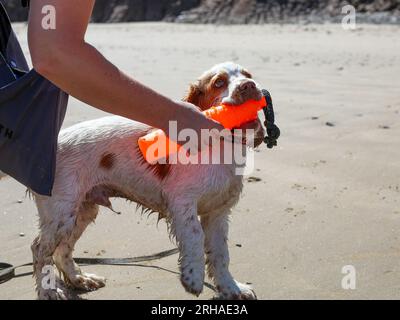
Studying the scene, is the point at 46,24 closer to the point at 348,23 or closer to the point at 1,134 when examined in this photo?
the point at 1,134

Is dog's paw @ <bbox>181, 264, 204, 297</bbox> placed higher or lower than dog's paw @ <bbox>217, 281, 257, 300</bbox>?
higher

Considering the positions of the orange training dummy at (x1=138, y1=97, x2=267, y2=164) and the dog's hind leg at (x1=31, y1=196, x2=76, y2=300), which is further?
the dog's hind leg at (x1=31, y1=196, x2=76, y2=300)

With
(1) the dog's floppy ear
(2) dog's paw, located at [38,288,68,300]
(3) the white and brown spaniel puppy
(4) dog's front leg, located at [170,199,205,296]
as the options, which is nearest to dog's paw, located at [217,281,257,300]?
(3) the white and brown spaniel puppy

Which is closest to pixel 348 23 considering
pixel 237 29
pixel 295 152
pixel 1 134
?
pixel 237 29

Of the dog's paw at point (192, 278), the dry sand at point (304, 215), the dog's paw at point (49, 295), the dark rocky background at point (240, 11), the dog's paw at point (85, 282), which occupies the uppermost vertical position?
the dog's paw at point (192, 278)

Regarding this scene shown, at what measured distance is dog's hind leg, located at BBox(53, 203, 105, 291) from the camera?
390 centimetres

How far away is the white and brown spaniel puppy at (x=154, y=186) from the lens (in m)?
3.53

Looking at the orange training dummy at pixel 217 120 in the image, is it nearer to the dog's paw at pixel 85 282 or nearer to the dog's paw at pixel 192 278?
the dog's paw at pixel 192 278

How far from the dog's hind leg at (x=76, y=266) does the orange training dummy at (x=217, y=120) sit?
0.52 metres

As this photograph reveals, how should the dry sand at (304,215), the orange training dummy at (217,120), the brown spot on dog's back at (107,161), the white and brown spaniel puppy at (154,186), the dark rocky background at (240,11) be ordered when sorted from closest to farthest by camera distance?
the orange training dummy at (217,120) < the white and brown spaniel puppy at (154,186) < the brown spot on dog's back at (107,161) < the dry sand at (304,215) < the dark rocky background at (240,11)

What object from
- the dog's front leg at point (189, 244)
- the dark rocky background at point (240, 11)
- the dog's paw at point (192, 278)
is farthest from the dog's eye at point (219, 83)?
the dark rocky background at point (240, 11)

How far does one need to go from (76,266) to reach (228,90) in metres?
1.24

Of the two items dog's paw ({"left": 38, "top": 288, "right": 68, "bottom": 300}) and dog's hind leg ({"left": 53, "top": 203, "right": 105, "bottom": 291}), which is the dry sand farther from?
dog's paw ({"left": 38, "top": 288, "right": 68, "bottom": 300})

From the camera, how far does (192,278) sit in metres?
3.49
